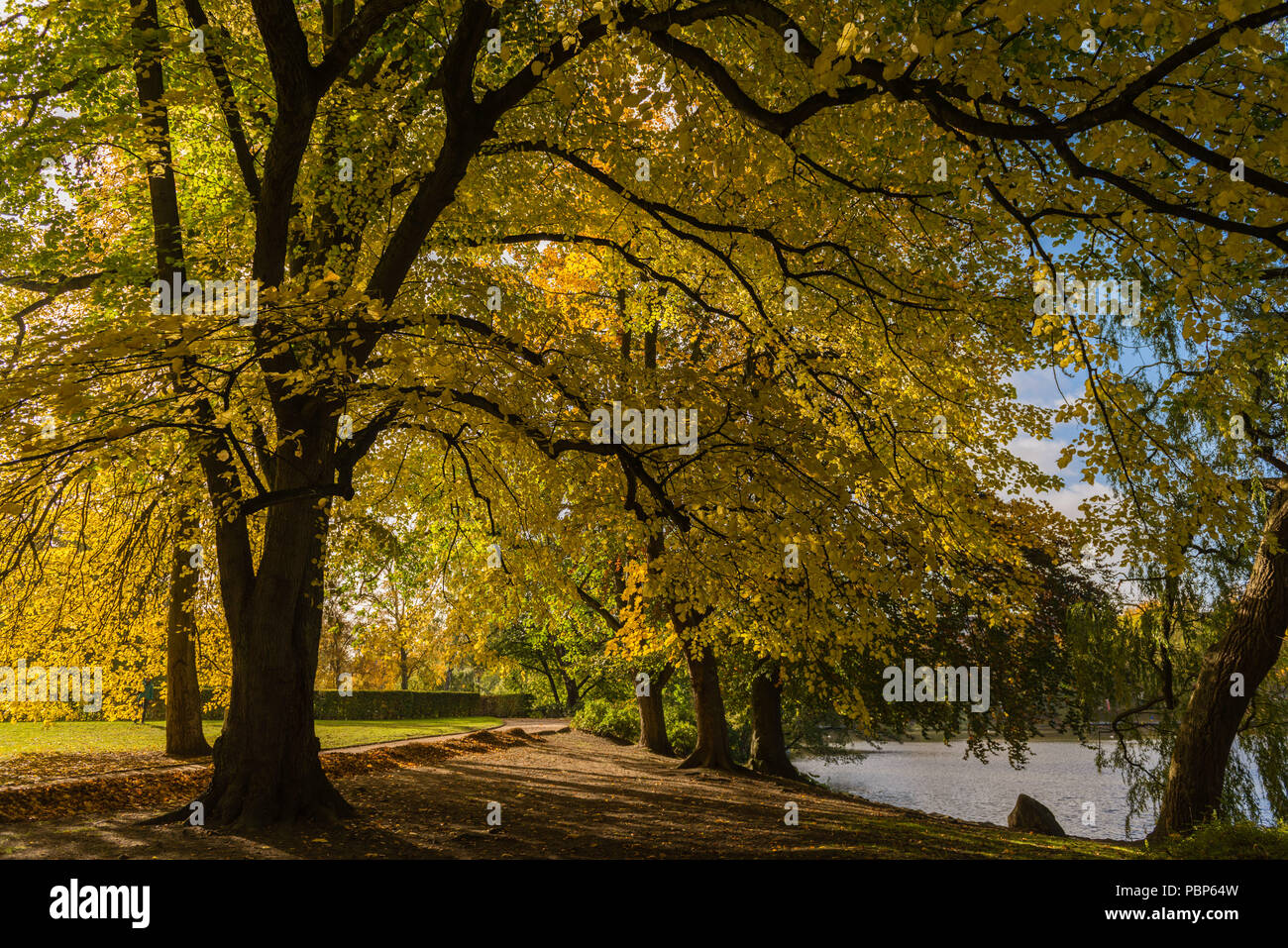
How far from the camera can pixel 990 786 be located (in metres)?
28.2

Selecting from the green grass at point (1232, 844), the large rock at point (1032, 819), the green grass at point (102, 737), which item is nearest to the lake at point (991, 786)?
the large rock at point (1032, 819)

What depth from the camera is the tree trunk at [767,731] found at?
18.1 metres

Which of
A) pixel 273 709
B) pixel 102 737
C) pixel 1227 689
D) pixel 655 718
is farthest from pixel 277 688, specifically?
pixel 102 737

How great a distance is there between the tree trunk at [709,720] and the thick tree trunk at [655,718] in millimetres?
4257

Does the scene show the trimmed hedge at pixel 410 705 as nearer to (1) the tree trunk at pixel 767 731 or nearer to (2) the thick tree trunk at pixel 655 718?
(2) the thick tree trunk at pixel 655 718

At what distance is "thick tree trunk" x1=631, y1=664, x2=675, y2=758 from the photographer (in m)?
21.3

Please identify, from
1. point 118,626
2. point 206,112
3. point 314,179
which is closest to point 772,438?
point 314,179

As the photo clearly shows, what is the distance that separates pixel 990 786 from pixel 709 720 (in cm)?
1675

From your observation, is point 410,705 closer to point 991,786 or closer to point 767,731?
point 767,731

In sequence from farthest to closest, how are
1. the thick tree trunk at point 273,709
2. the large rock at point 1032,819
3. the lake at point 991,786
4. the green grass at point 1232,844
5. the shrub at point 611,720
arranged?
the shrub at point 611,720 → the lake at point 991,786 → the large rock at point 1032,819 → the thick tree trunk at point 273,709 → the green grass at point 1232,844

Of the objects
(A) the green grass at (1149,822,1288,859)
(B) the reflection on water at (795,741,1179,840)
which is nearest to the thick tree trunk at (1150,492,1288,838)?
(A) the green grass at (1149,822,1288,859)

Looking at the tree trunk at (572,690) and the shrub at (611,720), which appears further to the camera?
the tree trunk at (572,690)
